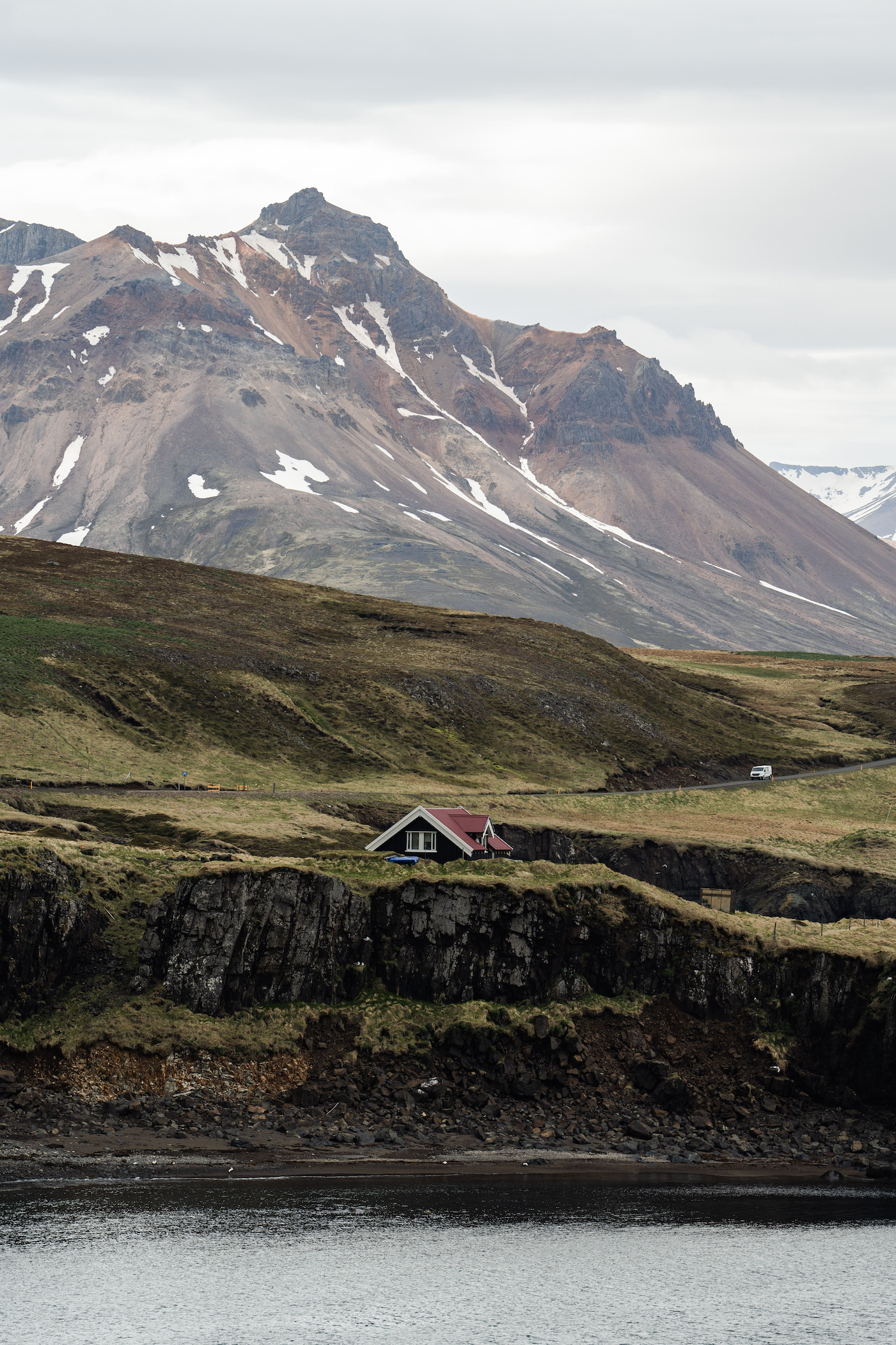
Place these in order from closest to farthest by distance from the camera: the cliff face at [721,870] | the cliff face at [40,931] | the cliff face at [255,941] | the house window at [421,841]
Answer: the cliff face at [40,931], the cliff face at [255,941], the house window at [421,841], the cliff face at [721,870]

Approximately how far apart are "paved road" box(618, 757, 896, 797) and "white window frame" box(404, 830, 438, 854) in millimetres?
51569

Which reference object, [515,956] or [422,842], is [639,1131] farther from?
[422,842]

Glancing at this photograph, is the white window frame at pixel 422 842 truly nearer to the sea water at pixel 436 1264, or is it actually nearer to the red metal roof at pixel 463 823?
the red metal roof at pixel 463 823

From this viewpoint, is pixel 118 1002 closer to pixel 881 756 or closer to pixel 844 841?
pixel 844 841

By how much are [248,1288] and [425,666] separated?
11700 cm

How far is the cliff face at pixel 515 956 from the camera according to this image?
193 ft

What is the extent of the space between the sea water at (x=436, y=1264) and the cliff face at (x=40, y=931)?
32.8ft

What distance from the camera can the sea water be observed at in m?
42.5

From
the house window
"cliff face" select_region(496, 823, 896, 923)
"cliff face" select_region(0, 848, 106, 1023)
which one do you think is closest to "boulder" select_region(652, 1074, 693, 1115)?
the house window

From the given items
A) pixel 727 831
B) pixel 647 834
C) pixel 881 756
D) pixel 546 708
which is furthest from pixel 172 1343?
pixel 881 756

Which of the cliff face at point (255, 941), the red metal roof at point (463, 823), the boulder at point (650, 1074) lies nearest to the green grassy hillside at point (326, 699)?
the red metal roof at point (463, 823)

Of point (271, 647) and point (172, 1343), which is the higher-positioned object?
point (271, 647)

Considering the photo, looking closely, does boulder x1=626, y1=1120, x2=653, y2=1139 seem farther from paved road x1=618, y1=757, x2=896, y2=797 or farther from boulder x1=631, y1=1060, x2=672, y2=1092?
paved road x1=618, y1=757, x2=896, y2=797

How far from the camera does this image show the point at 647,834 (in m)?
100
